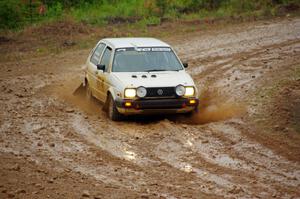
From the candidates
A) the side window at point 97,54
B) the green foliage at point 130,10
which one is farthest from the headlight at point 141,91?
the green foliage at point 130,10

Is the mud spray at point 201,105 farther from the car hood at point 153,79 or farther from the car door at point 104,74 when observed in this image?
the car hood at point 153,79

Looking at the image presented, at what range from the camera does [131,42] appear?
48.9ft

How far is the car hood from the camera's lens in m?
13.3

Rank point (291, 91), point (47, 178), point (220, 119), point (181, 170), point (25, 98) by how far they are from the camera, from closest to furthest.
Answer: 1. point (47, 178)
2. point (181, 170)
3. point (220, 119)
4. point (291, 91)
5. point (25, 98)

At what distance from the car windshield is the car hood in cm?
22

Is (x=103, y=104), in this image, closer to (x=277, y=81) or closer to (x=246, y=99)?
(x=246, y=99)

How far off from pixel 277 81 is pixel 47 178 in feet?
28.4

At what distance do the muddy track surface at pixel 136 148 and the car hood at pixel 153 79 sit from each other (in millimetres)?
771

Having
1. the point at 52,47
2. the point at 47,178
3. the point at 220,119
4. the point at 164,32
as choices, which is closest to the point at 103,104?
the point at 220,119

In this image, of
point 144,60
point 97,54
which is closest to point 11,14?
point 97,54

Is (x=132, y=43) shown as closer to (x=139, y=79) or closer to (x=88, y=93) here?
(x=139, y=79)

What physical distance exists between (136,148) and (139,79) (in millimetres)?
2258

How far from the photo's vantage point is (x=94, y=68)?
49.6 feet

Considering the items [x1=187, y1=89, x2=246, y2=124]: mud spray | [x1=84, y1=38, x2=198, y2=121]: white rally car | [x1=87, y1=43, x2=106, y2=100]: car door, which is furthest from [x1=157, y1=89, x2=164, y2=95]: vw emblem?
[x1=87, y1=43, x2=106, y2=100]: car door
